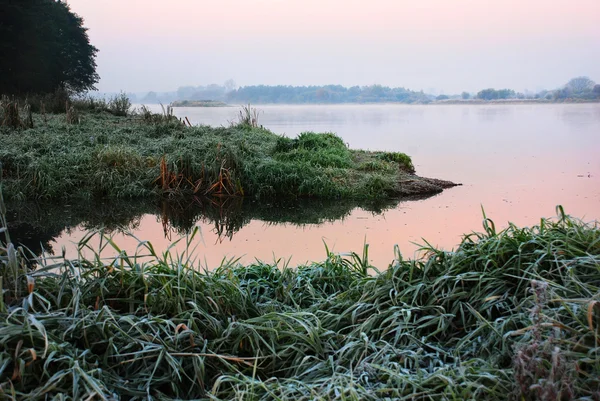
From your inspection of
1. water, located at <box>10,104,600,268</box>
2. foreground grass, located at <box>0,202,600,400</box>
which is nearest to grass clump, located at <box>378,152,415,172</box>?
water, located at <box>10,104,600,268</box>

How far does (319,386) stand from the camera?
1.91 m

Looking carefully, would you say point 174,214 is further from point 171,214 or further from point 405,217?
point 405,217

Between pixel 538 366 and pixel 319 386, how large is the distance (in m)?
0.75

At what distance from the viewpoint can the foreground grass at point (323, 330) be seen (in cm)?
177

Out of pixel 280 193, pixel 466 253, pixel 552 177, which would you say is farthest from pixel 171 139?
pixel 466 253

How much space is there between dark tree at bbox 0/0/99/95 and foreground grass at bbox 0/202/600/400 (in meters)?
20.4

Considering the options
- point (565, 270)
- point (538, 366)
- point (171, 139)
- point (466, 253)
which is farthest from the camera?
point (171, 139)

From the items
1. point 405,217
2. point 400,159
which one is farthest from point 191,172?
point 400,159

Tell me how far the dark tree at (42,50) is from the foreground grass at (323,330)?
20.4 m

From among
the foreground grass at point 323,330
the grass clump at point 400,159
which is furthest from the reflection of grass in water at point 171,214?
the foreground grass at point 323,330

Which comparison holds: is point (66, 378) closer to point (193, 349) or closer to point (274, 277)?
point (193, 349)

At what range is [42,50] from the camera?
21.4 meters

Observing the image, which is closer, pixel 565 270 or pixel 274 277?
Result: pixel 565 270

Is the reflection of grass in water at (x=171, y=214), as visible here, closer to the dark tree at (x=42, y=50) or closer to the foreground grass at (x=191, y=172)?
the foreground grass at (x=191, y=172)
